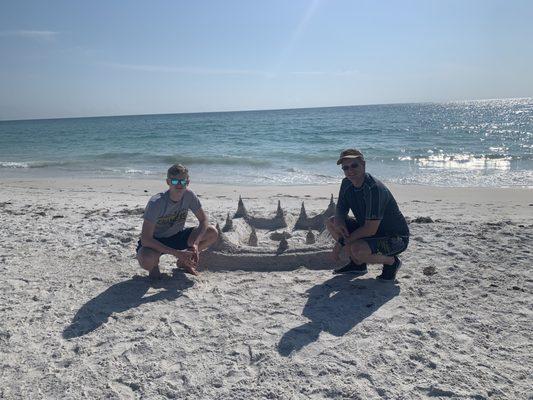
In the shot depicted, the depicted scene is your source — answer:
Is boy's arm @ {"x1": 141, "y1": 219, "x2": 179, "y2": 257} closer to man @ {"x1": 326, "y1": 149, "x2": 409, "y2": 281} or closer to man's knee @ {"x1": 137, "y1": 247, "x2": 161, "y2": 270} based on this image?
man's knee @ {"x1": 137, "y1": 247, "x2": 161, "y2": 270}

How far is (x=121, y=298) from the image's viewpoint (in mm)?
3900

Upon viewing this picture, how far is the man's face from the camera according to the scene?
3.83 m

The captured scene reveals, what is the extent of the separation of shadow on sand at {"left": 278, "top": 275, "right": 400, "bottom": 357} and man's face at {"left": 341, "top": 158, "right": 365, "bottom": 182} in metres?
1.05

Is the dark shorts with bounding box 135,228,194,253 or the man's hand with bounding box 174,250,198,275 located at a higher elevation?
the dark shorts with bounding box 135,228,194,253

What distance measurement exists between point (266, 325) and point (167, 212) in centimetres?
151

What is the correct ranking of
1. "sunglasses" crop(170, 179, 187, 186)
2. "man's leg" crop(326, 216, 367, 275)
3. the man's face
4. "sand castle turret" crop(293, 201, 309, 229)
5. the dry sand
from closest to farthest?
the dry sand → the man's face → "sunglasses" crop(170, 179, 187, 186) → "man's leg" crop(326, 216, 367, 275) → "sand castle turret" crop(293, 201, 309, 229)

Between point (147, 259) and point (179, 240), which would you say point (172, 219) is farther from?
point (147, 259)

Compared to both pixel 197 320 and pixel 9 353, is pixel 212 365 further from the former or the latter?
pixel 9 353

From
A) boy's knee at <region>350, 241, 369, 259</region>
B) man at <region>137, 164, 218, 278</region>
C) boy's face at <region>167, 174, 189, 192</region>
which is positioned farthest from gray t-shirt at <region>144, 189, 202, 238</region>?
boy's knee at <region>350, 241, 369, 259</region>

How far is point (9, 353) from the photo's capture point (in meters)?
3.01

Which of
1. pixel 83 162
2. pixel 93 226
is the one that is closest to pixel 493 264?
pixel 93 226

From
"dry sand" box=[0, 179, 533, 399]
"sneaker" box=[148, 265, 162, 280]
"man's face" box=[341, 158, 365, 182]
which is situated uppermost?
"man's face" box=[341, 158, 365, 182]

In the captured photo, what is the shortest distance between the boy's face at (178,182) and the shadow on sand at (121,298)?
944mm

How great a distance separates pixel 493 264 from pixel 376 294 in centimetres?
159
